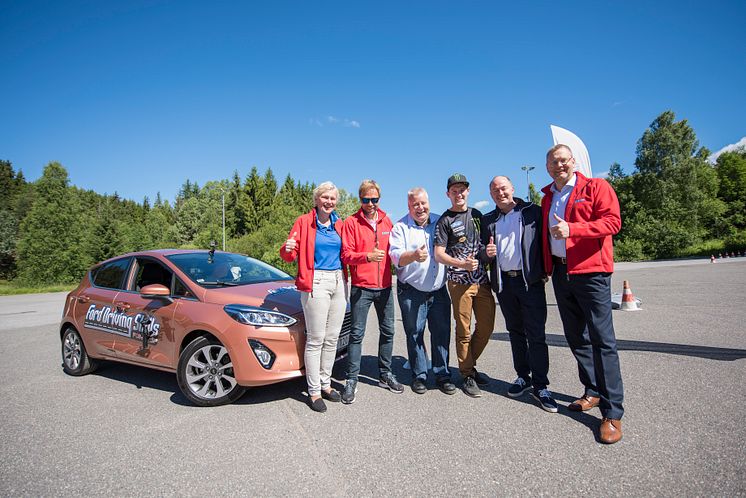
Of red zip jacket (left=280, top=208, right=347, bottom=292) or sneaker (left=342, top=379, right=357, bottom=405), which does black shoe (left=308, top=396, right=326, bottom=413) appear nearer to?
sneaker (left=342, top=379, right=357, bottom=405)

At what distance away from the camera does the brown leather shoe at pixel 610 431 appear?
2768 mm

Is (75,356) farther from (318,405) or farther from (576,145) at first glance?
(576,145)

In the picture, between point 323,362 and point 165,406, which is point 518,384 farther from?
point 165,406

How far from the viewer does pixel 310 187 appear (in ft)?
232

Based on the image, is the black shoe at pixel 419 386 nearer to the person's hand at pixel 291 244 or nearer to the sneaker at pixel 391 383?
the sneaker at pixel 391 383

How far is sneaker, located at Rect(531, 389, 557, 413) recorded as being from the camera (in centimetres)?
335

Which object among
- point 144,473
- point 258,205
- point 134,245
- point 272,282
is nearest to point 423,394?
point 272,282

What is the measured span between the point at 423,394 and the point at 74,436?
9.80 feet

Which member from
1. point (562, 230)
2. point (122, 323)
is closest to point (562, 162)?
point (562, 230)

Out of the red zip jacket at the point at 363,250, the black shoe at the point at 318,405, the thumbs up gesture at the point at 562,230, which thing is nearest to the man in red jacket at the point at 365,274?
the red zip jacket at the point at 363,250

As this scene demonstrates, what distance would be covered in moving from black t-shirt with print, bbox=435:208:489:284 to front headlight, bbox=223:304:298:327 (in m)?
1.62

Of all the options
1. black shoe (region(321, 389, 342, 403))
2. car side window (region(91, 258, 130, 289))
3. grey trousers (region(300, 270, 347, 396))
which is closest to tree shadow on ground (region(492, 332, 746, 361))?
black shoe (region(321, 389, 342, 403))

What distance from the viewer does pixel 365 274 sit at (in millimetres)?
3793

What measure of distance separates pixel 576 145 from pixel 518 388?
8.51ft
